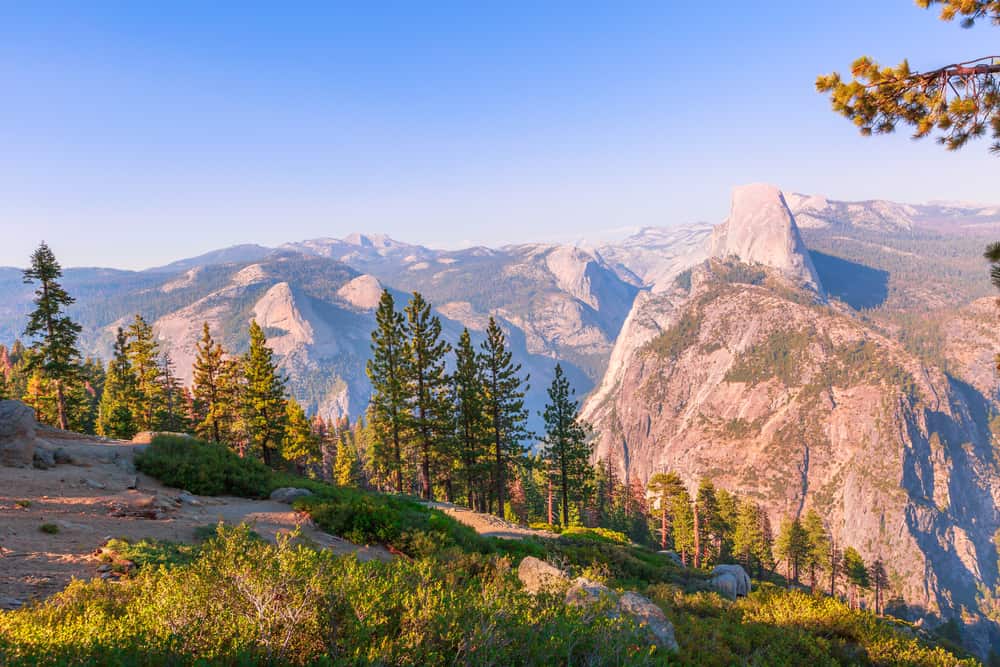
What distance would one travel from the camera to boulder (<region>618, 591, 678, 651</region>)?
25.0ft

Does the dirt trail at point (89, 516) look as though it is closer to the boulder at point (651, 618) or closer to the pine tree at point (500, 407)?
the boulder at point (651, 618)

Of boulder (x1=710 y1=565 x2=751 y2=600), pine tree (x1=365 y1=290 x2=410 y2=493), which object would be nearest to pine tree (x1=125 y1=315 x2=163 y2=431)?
pine tree (x1=365 y1=290 x2=410 y2=493)

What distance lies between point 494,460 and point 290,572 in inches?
1182

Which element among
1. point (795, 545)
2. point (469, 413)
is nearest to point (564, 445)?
point (469, 413)

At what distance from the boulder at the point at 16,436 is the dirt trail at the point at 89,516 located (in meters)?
0.78

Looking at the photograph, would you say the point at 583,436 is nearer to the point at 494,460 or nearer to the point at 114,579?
the point at 494,460

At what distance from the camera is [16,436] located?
49.6ft

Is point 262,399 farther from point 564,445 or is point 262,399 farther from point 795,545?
point 795,545

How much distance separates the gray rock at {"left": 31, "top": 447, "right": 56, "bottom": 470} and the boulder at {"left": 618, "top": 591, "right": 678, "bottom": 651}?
19.2 meters

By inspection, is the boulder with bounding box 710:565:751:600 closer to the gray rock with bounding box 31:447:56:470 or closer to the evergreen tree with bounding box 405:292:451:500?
the evergreen tree with bounding box 405:292:451:500

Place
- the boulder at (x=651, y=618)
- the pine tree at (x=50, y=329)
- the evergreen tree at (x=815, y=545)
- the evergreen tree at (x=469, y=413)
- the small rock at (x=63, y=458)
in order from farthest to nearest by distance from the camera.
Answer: the evergreen tree at (x=815, y=545)
the evergreen tree at (x=469, y=413)
the pine tree at (x=50, y=329)
the small rock at (x=63, y=458)
the boulder at (x=651, y=618)

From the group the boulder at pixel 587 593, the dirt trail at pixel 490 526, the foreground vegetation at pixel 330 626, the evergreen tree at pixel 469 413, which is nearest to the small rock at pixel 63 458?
the foreground vegetation at pixel 330 626

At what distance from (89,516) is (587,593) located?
500 inches

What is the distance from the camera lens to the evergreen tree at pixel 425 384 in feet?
104
